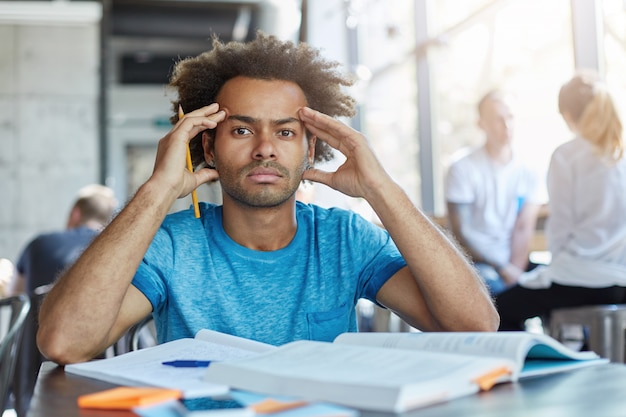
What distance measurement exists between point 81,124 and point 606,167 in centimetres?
597

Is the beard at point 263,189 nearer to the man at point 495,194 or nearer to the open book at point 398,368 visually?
the open book at point 398,368

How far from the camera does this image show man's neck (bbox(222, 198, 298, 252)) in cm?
169

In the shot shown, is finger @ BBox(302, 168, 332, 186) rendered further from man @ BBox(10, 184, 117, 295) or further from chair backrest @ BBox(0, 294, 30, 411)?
man @ BBox(10, 184, 117, 295)

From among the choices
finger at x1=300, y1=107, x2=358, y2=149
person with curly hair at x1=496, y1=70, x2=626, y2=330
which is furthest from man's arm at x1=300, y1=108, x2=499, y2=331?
person with curly hair at x1=496, y1=70, x2=626, y2=330

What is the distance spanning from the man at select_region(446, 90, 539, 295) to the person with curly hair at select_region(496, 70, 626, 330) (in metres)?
0.73

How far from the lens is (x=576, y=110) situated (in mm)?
3008

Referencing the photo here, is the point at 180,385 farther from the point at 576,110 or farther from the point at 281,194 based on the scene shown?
the point at 576,110

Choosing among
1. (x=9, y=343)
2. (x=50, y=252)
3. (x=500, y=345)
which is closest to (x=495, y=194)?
(x=50, y=252)

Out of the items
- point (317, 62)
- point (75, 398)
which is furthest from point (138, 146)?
point (75, 398)

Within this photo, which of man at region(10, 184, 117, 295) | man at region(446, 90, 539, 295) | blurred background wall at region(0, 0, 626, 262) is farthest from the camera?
blurred background wall at region(0, 0, 626, 262)

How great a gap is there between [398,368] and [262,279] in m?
0.80

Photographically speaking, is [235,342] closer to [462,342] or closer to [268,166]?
[462,342]

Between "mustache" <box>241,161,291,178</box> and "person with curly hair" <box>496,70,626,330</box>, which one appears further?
"person with curly hair" <box>496,70,626,330</box>

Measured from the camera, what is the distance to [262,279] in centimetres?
161
